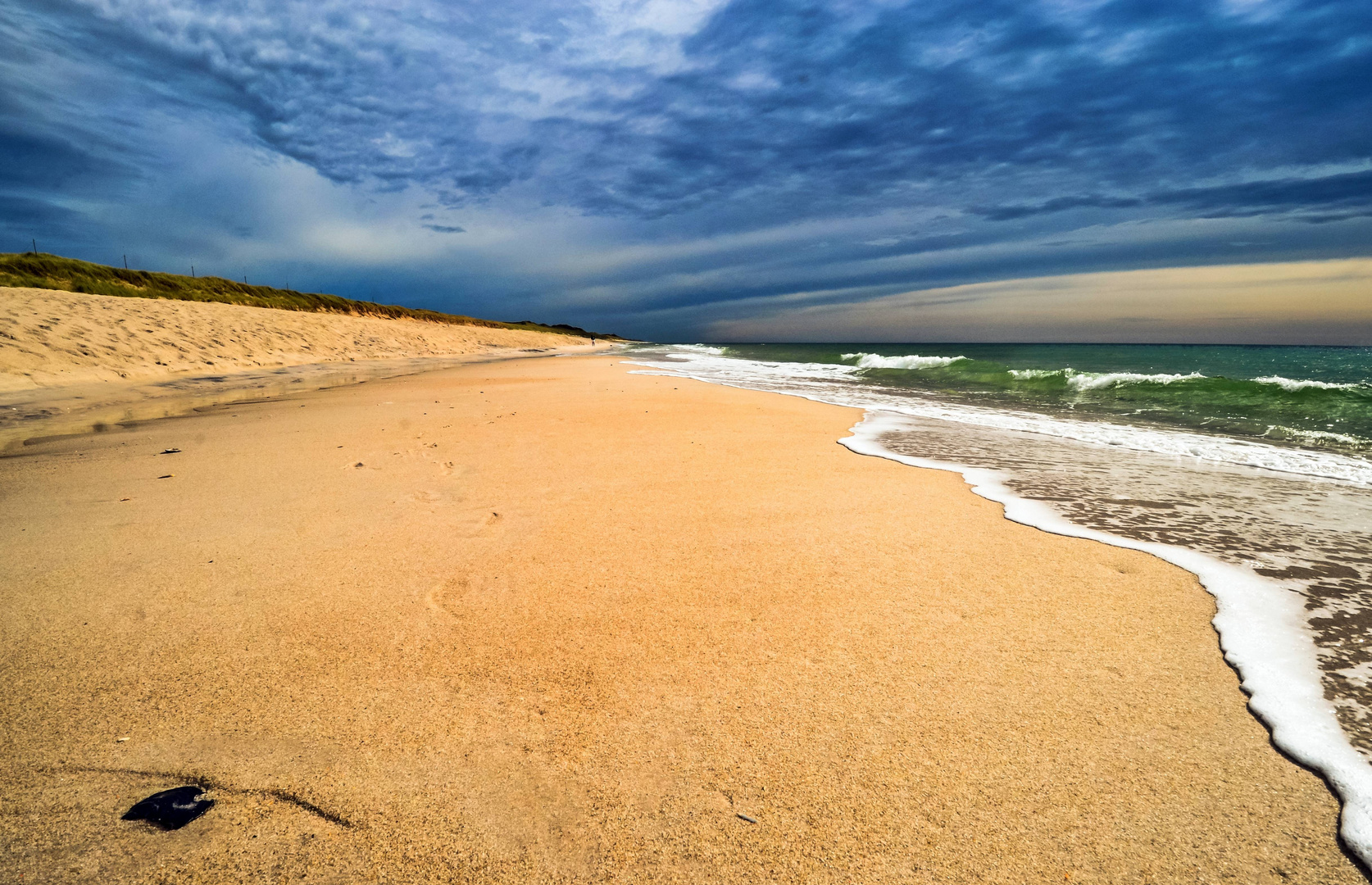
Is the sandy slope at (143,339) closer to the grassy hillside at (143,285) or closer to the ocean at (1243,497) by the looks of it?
the grassy hillside at (143,285)

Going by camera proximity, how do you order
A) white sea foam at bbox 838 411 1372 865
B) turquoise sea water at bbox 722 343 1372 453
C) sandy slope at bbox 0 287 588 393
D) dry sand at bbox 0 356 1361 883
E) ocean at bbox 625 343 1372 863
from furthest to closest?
sandy slope at bbox 0 287 588 393, turquoise sea water at bbox 722 343 1372 453, ocean at bbox 625 343 1372 863, white sea foam at bbox 838 411 1372 865, dry sand at bbox 0 356 1361 883

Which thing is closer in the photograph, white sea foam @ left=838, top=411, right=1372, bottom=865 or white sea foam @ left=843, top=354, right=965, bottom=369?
white sea foam @ left=838, top=411, right=1372, bottom=865

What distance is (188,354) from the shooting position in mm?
13773

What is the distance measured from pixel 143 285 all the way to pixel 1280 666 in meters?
36.1

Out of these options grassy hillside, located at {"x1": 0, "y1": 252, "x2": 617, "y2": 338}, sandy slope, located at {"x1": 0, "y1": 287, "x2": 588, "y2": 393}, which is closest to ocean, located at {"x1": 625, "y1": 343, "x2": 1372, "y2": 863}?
sandy slope, located at {"x1": 0, "y1": 287, "x2": 588, "y2": 393}

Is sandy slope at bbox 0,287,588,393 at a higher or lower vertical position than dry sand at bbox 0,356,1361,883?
higher

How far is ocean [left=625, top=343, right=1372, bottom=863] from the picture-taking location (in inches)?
77.1

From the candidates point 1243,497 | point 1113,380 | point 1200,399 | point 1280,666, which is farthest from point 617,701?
point 1113,380

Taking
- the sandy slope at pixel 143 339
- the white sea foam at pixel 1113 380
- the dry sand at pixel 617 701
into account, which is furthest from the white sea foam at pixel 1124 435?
the sandy slope at pixel 143 339

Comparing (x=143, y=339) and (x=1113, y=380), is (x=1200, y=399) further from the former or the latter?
(x=143, y=339)

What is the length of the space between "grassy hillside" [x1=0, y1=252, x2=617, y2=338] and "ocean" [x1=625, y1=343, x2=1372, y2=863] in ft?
82.6

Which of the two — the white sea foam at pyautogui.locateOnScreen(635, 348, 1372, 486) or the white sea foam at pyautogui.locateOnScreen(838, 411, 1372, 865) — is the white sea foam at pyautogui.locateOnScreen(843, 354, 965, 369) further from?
the white sea foam at pyautogui.locateOnScreen(838, 411, 1372, 865)

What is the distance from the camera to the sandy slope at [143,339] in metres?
10.6

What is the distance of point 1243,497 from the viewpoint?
4.36 m
